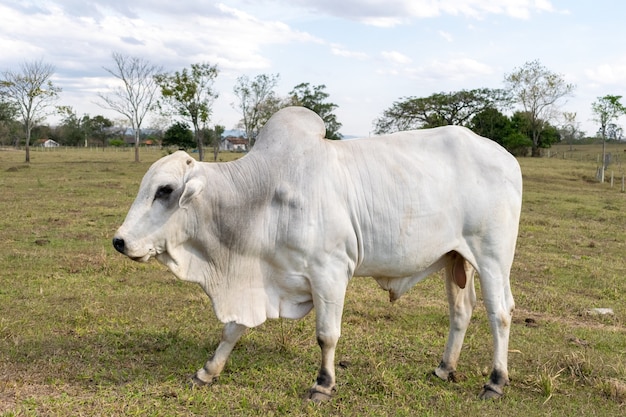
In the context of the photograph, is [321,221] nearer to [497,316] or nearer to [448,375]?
[497,316]

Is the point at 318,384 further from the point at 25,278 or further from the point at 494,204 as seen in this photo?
the point at 25,278

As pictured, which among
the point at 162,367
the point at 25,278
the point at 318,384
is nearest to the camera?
the point at 318,384

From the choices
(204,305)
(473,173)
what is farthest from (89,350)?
(473,173)

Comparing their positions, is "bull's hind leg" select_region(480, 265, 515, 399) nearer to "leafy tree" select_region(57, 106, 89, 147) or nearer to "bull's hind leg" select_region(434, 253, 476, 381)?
"bull's hind leg" select_region(434, 253, 476, 381)

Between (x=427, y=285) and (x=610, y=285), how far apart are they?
7.45 feet

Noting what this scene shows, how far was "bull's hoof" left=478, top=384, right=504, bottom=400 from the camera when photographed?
4.33 metres

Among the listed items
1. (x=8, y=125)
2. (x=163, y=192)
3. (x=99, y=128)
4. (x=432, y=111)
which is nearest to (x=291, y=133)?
(x=163, y=192)

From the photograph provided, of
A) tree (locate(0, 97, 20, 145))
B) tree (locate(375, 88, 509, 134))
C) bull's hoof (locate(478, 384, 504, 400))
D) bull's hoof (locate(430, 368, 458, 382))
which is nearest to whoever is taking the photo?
bull's hoof (locate(478, 384, 504, 400))

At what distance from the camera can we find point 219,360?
447 centimetres

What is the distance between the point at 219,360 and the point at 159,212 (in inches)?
49.8

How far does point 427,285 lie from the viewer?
7676 millimetres

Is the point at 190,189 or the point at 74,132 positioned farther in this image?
the point at 74,132

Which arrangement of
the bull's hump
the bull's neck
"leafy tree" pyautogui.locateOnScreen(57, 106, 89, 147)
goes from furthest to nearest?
"leafy tree" pyautogui.locateOnScreen(57, 106, 89, 147), the bull's hump, the bull's neck

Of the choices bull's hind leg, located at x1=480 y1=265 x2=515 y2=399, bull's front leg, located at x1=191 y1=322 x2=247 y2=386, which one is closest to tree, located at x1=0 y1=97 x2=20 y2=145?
bull's front leg, located at x1=191 y1=322 x2=247 y2=386
